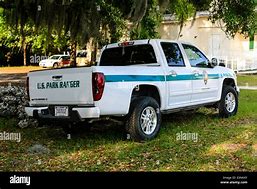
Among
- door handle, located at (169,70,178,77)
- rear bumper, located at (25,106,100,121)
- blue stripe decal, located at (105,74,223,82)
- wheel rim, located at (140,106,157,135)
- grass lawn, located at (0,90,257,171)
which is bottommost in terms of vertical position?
grass lawn, located at (0,90,257,171)

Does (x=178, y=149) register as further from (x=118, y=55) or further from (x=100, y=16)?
(x=100, y=16)

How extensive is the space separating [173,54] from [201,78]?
0.86 m

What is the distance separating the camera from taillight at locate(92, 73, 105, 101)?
6.62 meters

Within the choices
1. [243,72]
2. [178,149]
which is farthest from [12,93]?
[243,72]

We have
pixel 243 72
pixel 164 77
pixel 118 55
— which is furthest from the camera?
pixel 243 72

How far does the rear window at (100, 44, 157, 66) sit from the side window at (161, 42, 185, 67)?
311 millimetres

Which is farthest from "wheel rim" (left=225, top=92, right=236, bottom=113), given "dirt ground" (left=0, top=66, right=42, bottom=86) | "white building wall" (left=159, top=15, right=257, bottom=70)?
"white building wall" (left=159, top=15, right=257, bottom=70)

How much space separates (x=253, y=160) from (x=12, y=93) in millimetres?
7279

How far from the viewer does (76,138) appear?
314 inches

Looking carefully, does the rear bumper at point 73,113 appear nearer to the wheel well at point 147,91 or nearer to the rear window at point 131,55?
the wheel well at point 147,91

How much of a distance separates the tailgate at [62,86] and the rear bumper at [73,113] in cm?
11

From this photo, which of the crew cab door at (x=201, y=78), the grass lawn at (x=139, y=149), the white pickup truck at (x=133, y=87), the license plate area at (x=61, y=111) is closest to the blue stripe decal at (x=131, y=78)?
the white pickup truck at (x=133, y=87)

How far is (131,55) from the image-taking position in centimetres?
862

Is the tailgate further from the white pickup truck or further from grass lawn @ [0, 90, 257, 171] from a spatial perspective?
grass lawn @ [0, 90, 257, 171]
